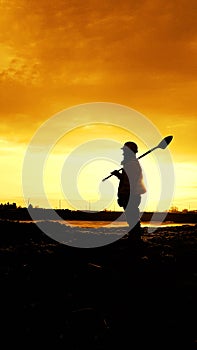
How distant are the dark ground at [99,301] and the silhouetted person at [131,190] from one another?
135cm

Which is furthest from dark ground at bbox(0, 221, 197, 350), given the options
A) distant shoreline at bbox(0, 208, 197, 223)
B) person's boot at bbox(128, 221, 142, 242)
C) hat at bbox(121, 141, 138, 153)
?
distant shoreline at bbox(0, 208, 197, 223)

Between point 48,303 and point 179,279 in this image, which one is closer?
point 48,303

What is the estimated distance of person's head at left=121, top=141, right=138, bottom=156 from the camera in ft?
53.4

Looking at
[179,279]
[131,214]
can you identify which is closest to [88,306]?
[179,279]

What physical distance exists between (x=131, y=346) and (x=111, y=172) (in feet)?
33.7

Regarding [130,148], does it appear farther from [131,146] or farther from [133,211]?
[133,211]

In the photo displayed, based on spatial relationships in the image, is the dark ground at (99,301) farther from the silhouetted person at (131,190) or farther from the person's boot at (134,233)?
the silhouetted person at (131,190)

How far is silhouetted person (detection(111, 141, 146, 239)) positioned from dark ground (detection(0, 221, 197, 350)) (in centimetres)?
135

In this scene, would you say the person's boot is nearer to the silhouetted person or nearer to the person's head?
the silhouetted person

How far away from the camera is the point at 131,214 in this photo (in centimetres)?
1595

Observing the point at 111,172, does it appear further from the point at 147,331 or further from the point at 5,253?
the point at 147,331

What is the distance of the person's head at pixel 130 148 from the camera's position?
16.3 meters

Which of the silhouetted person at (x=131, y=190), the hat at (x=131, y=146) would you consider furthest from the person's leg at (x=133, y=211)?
the hat at (x=131, y=146)

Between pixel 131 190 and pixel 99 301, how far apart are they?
7.11 meters
